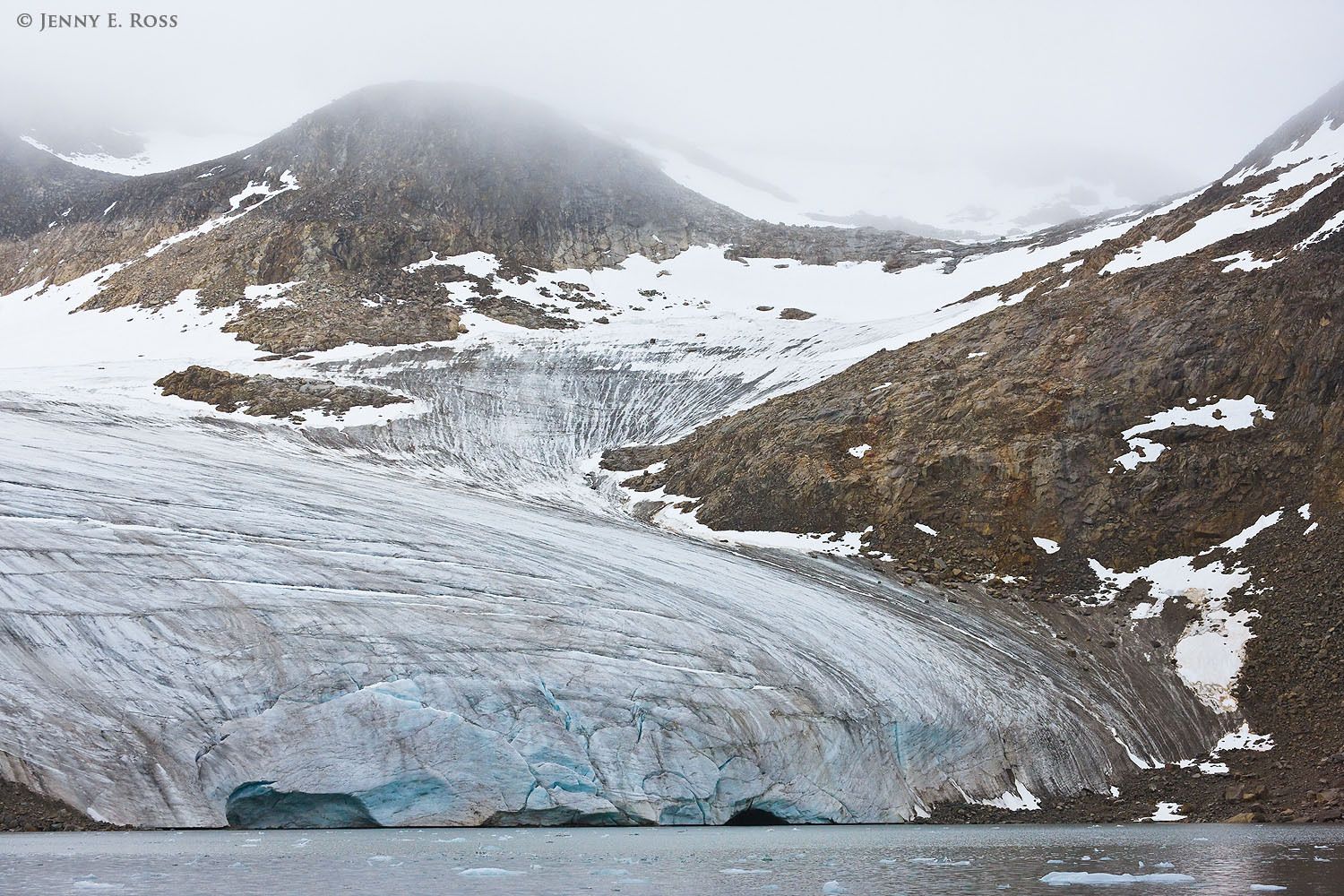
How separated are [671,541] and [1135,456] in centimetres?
1460

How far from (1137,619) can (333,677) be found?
67.7 feet

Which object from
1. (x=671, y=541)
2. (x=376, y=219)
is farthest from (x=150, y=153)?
(x=671, y=541)

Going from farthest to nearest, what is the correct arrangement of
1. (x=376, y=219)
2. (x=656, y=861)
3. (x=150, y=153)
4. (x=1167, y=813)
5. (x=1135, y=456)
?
(x=150, y=153), (x=376, y=219), (x=1135, y=456), (x=1167, y=813), (x=656, y=861)

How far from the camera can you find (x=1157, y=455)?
3119 centimetres

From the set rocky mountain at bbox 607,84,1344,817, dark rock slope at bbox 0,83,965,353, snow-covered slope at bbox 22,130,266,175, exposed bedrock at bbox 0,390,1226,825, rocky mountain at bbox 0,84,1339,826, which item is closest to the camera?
exposed bedrock at bbox 0,390,1226,825

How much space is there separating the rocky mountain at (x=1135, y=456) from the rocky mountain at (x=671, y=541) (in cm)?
13

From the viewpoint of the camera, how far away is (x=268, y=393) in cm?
4375

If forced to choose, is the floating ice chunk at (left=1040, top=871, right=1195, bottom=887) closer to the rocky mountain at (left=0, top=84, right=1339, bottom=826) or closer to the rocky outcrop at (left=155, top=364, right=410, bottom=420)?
the rocky mountain at (left=0, top=84, right=1339, bottom=826)

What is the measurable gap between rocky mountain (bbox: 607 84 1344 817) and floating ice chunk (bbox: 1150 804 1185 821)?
308 centimetres

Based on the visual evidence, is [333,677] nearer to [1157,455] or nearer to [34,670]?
[34,670]

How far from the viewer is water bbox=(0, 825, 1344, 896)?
1125 cm

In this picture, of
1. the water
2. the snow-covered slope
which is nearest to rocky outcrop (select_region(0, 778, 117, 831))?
the water

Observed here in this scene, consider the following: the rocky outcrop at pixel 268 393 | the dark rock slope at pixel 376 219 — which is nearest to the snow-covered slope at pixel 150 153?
the dark rock slope at pixel 376 219

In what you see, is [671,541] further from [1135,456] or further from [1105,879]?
[1105,879]
